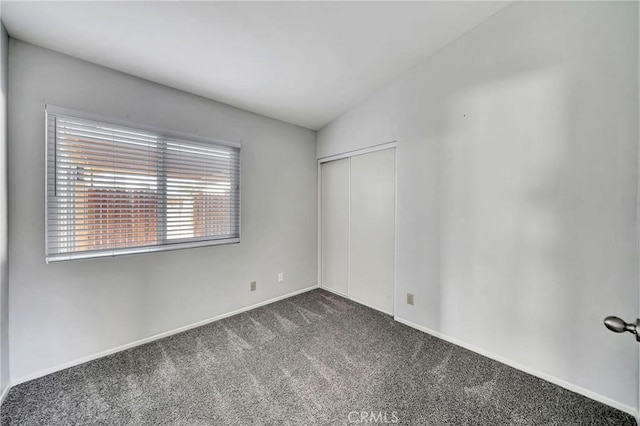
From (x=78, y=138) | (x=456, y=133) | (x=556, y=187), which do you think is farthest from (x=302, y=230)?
(x=556, y=187)

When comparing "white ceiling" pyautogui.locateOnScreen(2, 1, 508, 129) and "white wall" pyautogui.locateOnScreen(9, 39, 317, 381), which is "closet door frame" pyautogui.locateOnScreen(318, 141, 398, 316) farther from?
"white ceiling" pyautogui.locateOnScreen(2, 1, 508, 129)

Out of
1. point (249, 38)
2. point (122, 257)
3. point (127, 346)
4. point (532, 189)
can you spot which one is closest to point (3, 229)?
point (122, 257)

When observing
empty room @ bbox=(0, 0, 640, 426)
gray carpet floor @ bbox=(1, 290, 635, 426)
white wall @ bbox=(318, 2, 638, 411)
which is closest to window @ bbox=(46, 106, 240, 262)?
empty room @ bbox=(0, 0, 640, 426)

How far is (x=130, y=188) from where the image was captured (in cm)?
203

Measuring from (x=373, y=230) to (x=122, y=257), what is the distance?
2.40 meters

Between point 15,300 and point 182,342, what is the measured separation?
1.12m

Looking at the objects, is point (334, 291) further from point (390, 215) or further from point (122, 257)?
point (122, 257)

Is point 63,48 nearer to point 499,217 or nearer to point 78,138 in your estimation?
point 78,138

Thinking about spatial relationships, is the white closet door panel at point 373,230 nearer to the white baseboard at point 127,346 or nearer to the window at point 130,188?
the white baseboard at point 127,346

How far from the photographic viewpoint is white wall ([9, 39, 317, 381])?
165cm

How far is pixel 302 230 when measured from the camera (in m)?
3.35

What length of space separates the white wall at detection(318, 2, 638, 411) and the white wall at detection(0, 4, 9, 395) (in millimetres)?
Result: 2967

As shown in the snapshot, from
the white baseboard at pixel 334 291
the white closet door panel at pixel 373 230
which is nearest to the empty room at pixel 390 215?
the white closet door panel at pixel 373 230

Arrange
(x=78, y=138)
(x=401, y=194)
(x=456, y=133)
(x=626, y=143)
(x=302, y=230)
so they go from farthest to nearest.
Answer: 1. (x=302, y=230)
2. (x=401, y=194)
3. (x=456, y=133)
4. (x=78, y=138)
5. (x=626, y=143)
